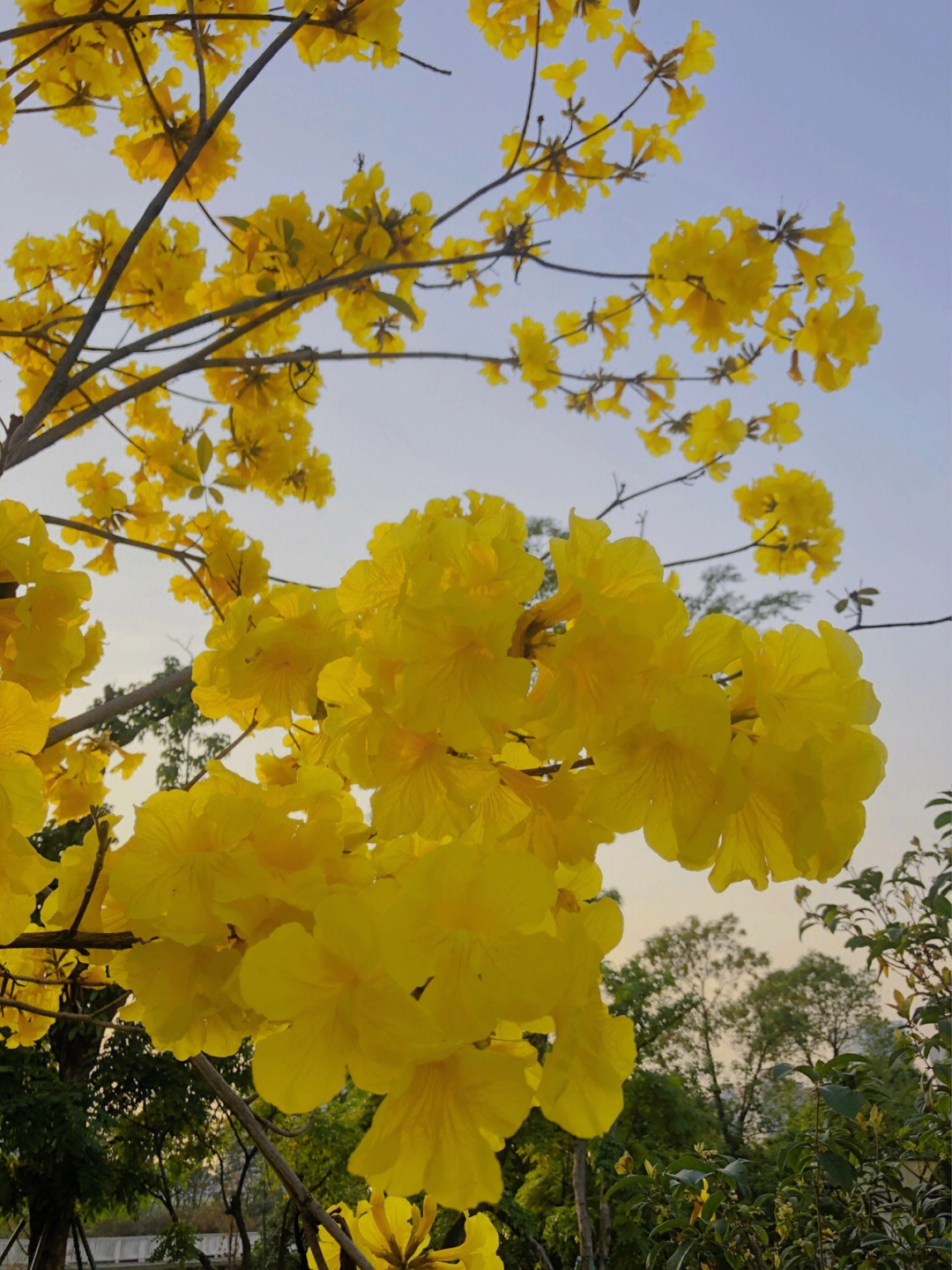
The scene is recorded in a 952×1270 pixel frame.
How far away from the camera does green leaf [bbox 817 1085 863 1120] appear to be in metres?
1.93

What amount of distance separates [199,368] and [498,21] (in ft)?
4.03

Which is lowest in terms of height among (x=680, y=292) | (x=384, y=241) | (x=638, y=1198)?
(x=638, y=1198)

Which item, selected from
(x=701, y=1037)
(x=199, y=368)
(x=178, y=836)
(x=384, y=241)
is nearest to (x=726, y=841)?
(x=178, y=836)

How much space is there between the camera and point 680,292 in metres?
Answer: 2.17

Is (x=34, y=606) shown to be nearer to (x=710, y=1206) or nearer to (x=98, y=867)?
(x=98, y=867)

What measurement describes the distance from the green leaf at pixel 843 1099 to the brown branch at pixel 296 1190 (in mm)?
1660

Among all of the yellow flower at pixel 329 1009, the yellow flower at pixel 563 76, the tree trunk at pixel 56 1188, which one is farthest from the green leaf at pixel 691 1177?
the tree trunk at pixel 56 1188

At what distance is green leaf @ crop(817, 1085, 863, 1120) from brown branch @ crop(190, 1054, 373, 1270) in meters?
1.66

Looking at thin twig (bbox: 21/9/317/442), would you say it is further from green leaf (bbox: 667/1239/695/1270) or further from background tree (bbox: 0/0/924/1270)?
green leaf (bbox: 667/1239/695/1270)

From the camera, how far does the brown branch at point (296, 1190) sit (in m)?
0.64

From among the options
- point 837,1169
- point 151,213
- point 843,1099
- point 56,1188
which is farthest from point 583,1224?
point 56,1188

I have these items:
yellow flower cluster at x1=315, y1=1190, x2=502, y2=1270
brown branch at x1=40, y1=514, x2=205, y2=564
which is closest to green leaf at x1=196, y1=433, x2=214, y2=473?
brown branch at x1=40, y1=514, x2=205, y2=564

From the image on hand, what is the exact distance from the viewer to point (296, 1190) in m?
0.69

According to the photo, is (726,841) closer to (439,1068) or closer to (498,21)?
(439,1068)
